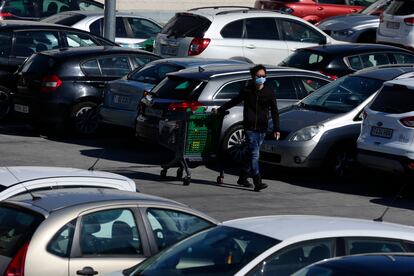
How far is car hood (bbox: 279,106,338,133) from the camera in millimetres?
15477

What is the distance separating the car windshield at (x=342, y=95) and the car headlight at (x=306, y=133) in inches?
22.8

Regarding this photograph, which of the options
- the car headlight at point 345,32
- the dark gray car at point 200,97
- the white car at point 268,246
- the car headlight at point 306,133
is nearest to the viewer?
the white car at point 268,246

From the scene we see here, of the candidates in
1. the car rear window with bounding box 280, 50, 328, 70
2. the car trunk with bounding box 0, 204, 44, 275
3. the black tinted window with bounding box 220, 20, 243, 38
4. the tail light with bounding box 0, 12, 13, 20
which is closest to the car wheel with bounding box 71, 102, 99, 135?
the car rear window with bounding box 280, 50, 328, 70

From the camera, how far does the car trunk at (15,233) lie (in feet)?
24.9

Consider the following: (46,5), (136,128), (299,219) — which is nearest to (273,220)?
(299,219)

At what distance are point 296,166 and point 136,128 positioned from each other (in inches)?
101

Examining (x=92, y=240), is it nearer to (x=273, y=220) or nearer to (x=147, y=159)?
(x=273, y=220)

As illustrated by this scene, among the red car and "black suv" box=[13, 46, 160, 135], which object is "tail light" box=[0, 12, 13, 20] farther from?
"black suv" box=[13, 46, 160, 135]

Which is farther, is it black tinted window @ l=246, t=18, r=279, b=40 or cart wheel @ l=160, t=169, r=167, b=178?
black tinted window @ l=246, t=18, r=279, b=40

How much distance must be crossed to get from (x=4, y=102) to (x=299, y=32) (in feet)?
21.0

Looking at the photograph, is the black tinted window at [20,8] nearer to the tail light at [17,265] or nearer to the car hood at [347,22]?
the car hood at [347,22]

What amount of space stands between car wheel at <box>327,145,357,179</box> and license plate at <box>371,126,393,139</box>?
101cm

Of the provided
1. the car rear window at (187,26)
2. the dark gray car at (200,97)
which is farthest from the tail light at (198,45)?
the dark gray car at (200,97)

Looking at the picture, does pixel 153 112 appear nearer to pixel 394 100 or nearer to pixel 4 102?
pixel 394 100
